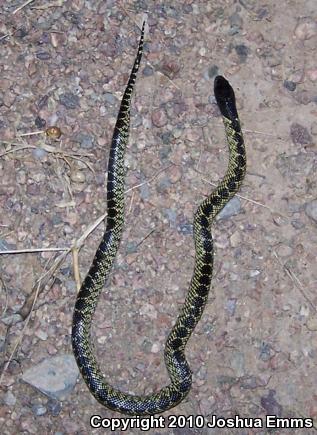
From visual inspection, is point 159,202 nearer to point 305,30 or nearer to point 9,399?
point 9,399

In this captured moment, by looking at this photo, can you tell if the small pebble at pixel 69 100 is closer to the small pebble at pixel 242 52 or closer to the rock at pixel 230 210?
the small pebble at pixel 242 52

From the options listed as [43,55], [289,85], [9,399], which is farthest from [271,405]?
[43,55]

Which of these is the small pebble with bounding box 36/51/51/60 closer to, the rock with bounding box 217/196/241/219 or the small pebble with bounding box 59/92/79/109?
the small pebble with bounding box 59/92/79/109

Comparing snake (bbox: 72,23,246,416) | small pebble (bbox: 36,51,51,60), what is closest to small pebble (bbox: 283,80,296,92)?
snake (bbox: 72,23,246,416)

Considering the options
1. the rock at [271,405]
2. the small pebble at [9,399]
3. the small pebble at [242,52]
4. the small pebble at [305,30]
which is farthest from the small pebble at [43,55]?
the rock at [271,405]

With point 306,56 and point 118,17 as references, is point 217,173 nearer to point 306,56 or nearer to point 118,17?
point 306,56

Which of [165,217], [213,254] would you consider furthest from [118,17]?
[213,254]
